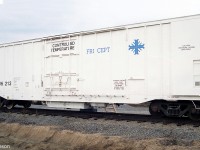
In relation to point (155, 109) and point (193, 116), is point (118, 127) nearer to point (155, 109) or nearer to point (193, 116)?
point (155, 109)

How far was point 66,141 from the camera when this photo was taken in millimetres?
10789

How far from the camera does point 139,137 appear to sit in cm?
977

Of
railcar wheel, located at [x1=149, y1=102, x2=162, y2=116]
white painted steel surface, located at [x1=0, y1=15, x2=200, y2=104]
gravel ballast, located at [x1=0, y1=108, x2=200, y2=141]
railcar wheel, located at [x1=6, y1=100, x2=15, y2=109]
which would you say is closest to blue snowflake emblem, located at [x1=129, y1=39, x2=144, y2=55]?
white painted steel surface, located at [x1=0, y1=15, x2=200, y2=104]

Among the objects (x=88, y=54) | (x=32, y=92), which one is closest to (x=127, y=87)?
(x=88, y=54)

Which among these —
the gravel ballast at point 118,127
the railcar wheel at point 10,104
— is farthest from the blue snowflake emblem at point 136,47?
the railcar wheel at point 10,104

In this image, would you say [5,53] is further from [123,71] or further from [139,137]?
[139,137]

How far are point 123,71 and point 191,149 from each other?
525 cm

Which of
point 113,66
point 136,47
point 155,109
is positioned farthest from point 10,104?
point 155,109

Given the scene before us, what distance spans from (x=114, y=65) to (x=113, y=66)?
7 centimetres

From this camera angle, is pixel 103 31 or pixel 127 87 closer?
pixel 127 87

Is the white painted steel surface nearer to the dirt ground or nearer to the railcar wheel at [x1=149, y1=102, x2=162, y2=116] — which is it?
the railcar wheel at [x1=149, y1=102, x2=162, y2=116]

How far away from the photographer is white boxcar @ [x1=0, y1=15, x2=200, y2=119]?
11.1 meters

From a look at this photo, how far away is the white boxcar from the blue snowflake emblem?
41 mm

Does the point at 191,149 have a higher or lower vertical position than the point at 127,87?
lower
